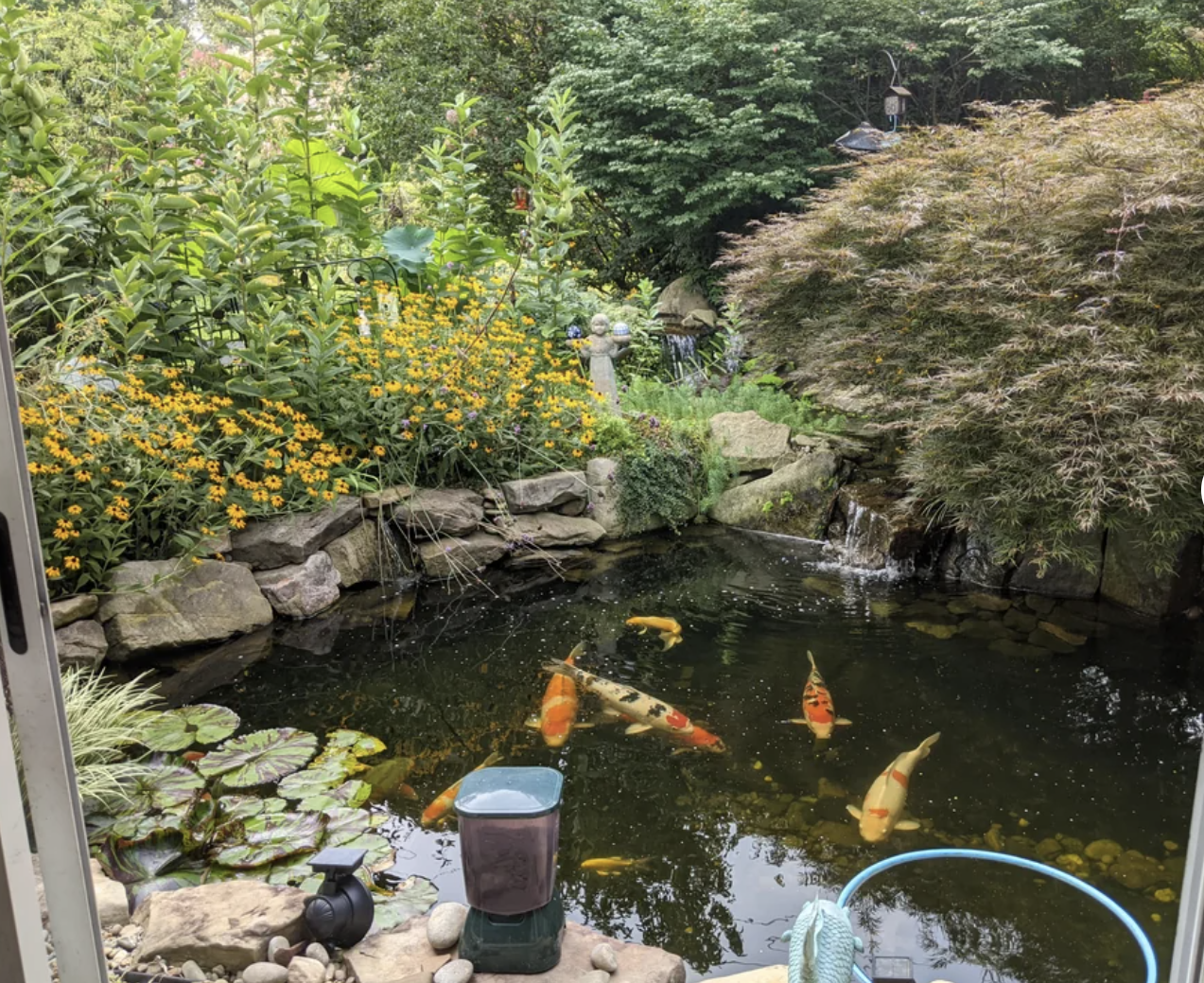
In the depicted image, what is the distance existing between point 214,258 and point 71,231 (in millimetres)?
599

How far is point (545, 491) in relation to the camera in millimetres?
5457

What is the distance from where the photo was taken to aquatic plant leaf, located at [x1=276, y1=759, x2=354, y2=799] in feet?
9.75

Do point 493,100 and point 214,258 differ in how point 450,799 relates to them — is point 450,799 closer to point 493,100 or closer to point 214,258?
point 214,258

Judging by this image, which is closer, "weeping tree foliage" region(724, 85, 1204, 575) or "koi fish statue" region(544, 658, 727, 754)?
"koi fish statue" region(544, 658, 727, 754)

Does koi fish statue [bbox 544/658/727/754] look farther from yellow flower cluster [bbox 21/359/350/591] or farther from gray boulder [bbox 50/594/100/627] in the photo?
gray boulder [bbox 50/594/100/627]

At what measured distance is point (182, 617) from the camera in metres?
4.06

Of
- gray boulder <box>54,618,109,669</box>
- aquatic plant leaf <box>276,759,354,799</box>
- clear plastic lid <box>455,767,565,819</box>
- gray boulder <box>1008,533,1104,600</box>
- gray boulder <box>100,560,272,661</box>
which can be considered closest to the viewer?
clear plastic lid <box>455,767,565,819</box>

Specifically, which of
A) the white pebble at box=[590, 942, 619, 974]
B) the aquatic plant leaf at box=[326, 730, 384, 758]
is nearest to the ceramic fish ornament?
the white pebble at box=[590, 942, 619, 974]

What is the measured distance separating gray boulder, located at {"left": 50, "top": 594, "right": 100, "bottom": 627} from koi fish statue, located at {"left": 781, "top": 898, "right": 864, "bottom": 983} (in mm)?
3163

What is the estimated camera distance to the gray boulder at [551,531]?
5.25m

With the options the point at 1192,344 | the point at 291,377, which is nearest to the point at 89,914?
the point at 291,377

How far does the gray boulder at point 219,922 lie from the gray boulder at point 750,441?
4435mm

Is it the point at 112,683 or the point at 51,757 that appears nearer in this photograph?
the point at 51,757

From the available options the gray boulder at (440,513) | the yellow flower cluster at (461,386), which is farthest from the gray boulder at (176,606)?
the yellow flower cluster at (461,386)
